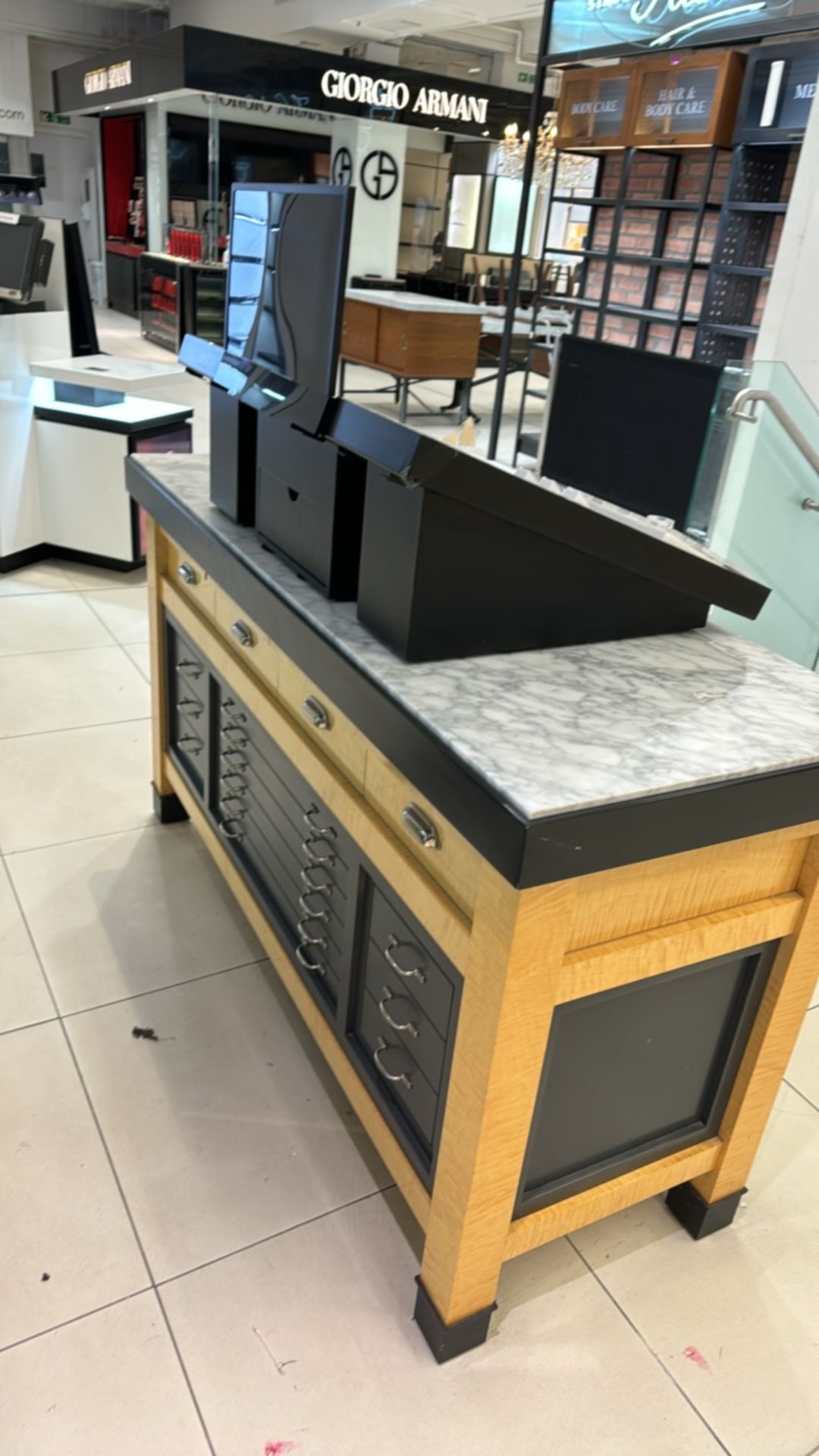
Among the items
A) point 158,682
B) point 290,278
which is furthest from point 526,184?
point 290,278

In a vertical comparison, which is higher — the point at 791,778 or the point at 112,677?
the point at 791,778

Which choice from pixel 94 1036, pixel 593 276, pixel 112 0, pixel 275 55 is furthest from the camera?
pixel 112 0

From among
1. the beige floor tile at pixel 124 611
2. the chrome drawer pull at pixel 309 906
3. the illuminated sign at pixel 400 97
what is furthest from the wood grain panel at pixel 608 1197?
the illuminated sign at pixel 400 97

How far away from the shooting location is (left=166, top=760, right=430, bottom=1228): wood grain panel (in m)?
1.53

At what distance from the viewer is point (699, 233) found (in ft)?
18.8

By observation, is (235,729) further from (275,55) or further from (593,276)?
(275,55)

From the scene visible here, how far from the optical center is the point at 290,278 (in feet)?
5.38

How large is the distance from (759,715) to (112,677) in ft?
9.04

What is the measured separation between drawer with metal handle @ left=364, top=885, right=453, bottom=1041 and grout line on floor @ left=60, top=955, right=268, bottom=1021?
2.38 feet

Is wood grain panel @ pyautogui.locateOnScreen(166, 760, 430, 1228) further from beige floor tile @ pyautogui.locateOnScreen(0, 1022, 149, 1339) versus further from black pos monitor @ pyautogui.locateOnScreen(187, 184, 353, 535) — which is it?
black pos monitor @ pyautogui.locateOnScreen(187, 184, 353, 535)

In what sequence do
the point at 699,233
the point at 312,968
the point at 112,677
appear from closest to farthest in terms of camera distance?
the point at 312,968
the point at 112,677
the point at 699,233

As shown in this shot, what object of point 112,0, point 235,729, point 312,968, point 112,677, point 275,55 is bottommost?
point 112,677

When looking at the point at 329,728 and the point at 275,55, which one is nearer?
the point at 329,728

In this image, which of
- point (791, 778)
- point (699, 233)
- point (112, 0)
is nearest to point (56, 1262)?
point (791, 778)
